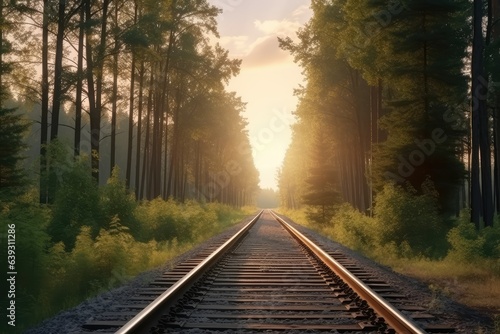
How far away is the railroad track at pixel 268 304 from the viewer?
222 inches

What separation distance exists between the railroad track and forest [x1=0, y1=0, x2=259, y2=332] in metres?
1.84

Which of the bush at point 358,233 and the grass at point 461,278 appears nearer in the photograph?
the grass at point 461,278

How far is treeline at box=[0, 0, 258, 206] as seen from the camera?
20.2m

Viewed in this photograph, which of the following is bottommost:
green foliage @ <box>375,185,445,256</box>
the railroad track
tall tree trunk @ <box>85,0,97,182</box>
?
the railroad track

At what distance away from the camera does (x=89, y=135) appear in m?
25.5

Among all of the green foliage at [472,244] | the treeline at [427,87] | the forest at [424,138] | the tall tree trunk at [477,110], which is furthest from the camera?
the treeline at [427,87]

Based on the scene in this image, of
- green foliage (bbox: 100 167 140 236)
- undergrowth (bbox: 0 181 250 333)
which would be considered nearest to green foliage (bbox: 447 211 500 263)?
undergrowth (bbox: 0 181 250 333)

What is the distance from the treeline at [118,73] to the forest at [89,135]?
2.8 inches

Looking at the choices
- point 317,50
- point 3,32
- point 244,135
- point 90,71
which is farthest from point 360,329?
point 244,135

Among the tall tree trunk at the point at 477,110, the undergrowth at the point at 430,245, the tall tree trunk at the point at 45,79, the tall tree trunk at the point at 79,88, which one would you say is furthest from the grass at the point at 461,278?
the tall tree trunk at the point at 79,88

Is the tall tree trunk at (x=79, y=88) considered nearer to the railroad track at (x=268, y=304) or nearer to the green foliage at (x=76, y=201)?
the green foliage at (x=76, y=201)

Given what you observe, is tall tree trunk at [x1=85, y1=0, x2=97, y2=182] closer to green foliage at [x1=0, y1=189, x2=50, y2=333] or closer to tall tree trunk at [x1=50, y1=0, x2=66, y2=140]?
tall tree trunk at [x1=50, y1=0, x2=66, y2=140]

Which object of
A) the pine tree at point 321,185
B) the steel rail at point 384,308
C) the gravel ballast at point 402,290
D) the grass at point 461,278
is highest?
the pine tree at point 321,185

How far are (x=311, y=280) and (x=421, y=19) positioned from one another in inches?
536
